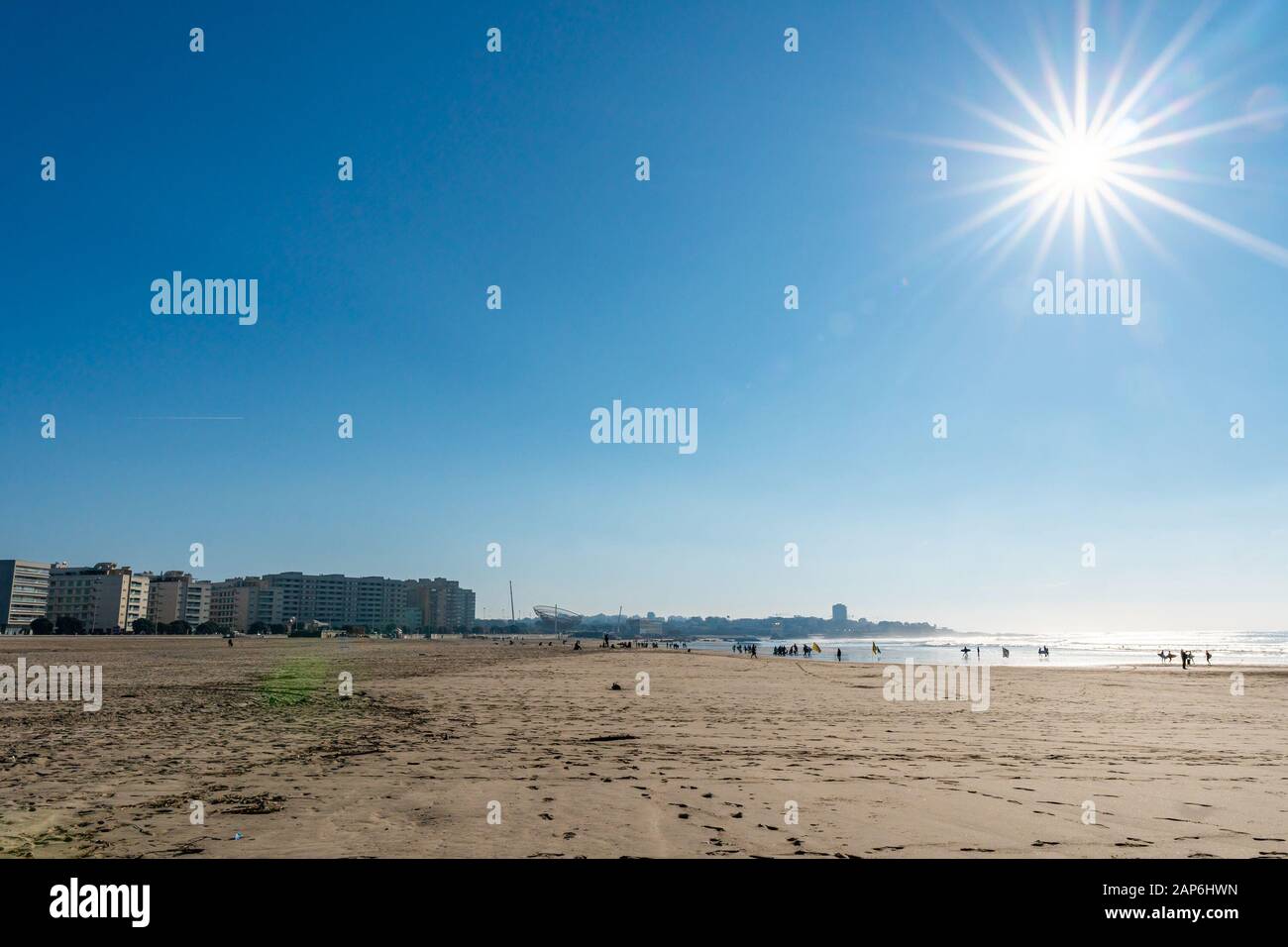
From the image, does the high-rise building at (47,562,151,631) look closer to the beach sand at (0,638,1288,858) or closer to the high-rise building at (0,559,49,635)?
the high-rise building at (0,559,49,635)

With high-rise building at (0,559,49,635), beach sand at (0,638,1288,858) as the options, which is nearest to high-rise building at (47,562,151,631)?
high-rise building at (0,559,49,635)

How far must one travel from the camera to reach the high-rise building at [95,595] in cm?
17712

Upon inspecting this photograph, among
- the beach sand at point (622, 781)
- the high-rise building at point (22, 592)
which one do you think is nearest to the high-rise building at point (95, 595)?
the high-rise building at point (22, 592)

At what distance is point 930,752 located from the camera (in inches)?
511

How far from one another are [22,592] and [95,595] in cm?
1600

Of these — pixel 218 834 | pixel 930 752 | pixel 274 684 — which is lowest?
pixel 274 684

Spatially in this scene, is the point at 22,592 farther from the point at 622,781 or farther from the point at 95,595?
the point at 622,781

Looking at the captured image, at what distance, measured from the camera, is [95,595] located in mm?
180125

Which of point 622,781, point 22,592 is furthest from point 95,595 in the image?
point 622,781

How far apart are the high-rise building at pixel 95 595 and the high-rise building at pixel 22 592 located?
301 inches

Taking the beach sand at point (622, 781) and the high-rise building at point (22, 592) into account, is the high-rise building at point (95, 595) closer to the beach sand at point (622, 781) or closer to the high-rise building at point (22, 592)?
the high-rise building at point (22, 592)
